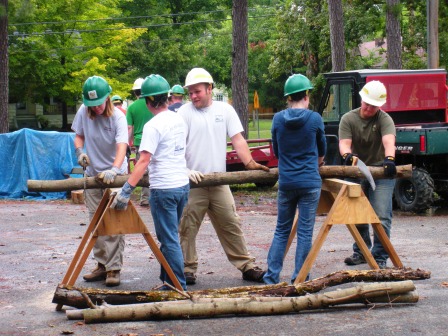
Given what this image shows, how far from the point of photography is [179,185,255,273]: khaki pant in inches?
334

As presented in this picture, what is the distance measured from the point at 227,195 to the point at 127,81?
4634cm

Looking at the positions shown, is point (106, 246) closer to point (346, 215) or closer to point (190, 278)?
point (190, 278)

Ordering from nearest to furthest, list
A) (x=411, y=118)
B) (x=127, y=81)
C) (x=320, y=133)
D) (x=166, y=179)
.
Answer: (x=166, y=179)
(x=320, y=133)
(x=411, y=118)
(x=127, y=81)

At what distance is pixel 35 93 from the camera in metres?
48.5

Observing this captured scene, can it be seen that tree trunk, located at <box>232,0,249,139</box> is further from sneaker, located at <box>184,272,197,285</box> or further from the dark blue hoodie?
the dark blue hoodie

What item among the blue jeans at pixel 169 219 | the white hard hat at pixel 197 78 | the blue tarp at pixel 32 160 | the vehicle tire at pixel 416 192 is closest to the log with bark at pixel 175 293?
the blue jeans at pixel 169 219

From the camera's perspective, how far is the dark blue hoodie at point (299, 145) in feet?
25.9

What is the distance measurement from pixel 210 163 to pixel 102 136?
1.13 meters

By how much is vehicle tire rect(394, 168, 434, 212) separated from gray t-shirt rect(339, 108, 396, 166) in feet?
18.1

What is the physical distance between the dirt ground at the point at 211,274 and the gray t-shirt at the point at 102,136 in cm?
123

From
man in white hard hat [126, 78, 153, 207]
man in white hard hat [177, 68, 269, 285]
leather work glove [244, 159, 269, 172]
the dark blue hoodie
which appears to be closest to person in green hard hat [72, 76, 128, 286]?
man in white hard hat [177, 68, 269, 285]

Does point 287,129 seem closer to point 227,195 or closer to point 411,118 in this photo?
point 227,195

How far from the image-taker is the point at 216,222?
340 inches

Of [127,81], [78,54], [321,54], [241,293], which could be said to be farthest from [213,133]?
[127,81]
